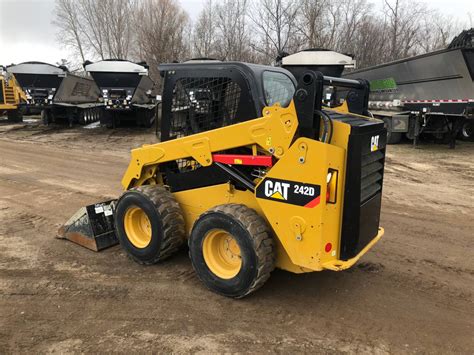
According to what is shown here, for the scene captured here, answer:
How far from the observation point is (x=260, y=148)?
3.62m

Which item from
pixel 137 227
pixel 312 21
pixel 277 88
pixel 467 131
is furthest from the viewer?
pixel 312 21

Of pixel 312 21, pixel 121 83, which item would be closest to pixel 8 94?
pixel 121 83

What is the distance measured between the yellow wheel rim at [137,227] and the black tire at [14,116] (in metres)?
20.4

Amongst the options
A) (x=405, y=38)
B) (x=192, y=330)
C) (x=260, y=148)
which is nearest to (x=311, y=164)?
(x=260, y=148)

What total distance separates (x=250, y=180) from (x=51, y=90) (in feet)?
58.9

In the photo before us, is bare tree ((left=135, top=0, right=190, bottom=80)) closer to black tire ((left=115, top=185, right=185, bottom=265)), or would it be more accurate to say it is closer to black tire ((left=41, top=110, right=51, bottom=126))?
black tire ((left=41, top=110, right=51, bottom=126))

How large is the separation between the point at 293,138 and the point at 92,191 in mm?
5490

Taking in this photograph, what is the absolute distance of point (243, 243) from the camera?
135 inches

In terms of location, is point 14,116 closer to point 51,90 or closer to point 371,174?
point 51,90

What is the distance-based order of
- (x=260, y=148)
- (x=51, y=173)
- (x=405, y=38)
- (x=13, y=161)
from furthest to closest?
1. (x=405, y=38)
2. (x=13, y=161)
3. (x=51, y=173)
4. (x=260, y=148)

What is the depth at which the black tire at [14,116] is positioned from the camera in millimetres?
21781

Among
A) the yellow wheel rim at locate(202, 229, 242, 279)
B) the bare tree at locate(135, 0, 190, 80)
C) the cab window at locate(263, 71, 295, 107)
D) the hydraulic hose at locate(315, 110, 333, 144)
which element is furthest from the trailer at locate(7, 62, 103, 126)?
the hydraulic hose at locate(315, 110, 333, 144)

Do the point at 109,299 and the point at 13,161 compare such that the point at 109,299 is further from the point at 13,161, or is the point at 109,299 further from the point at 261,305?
the point at 13,161

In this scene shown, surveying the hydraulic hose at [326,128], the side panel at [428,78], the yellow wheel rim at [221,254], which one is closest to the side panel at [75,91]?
the side panel at [428,78]
